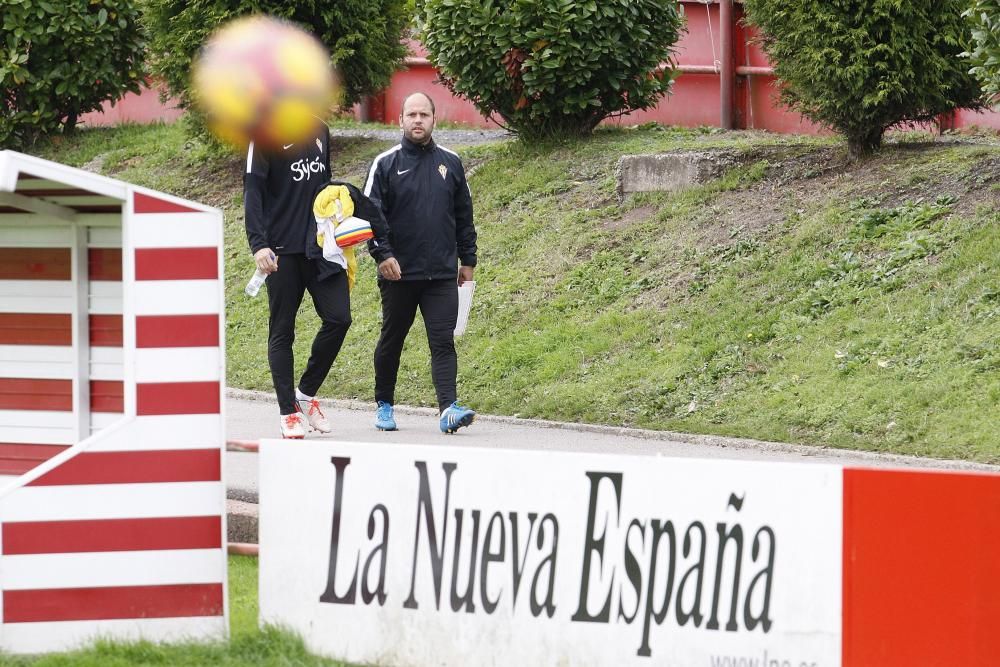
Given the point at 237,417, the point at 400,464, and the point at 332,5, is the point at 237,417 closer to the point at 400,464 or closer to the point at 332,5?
the point at 400,464

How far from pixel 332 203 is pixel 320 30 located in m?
8.32

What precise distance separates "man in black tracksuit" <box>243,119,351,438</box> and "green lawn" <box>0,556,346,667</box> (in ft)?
12.0

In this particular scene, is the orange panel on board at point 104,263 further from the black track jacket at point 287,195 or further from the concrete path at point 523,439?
the black track jacket at point 287,195

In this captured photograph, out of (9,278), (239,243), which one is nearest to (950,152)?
(239,243)

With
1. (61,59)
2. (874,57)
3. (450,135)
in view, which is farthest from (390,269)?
(61,59)

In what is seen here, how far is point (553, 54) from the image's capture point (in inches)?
565

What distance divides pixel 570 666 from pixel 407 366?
663 cm

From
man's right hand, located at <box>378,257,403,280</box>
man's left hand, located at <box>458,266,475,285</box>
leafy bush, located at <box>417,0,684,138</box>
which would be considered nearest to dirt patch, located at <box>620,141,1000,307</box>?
leafy bush, located at <box>417,0,684,138</box>

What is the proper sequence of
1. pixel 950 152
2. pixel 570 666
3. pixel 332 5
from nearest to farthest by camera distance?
pixel 570 666, pixel 950 152, pixel 332 5

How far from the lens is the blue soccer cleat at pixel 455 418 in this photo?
9.05m

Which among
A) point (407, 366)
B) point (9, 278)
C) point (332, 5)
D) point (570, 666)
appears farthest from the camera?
point (332, 5)

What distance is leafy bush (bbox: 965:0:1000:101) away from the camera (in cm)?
1043

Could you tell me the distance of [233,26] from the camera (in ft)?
50.9

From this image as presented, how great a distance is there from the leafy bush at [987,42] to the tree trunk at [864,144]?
1745 mm
